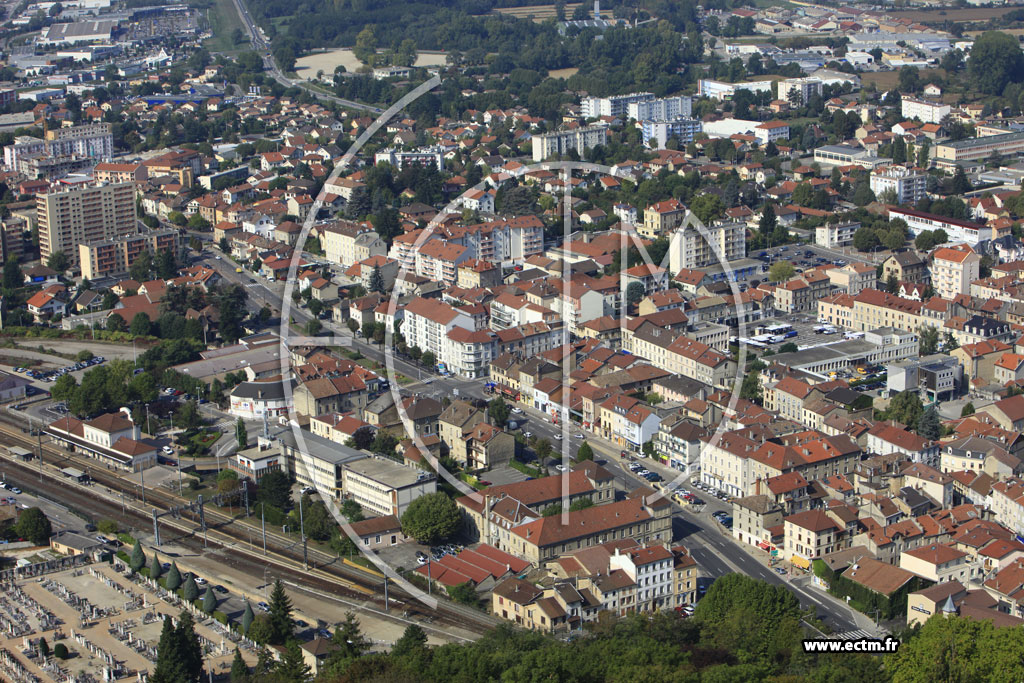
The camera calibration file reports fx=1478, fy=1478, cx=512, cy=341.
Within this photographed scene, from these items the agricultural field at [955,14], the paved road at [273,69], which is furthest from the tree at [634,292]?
the agricultural field at [955,14]

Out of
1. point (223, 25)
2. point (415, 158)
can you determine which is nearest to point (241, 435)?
point (415, 158)

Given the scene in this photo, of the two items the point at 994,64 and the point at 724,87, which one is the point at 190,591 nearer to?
the point at 724,87

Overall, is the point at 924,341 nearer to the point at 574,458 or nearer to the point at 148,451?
the point at 574,458

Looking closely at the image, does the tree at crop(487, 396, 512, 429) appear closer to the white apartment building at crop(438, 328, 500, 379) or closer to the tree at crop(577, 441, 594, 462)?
the tree at crop(577, 441, 594, 462)

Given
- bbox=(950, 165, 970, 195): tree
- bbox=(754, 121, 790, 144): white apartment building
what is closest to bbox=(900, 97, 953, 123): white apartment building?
bbox=(754, 121, 790, 144): white apartment building

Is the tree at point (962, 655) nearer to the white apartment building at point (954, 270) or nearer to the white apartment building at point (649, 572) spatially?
the white apartment building at point (649, 572)
